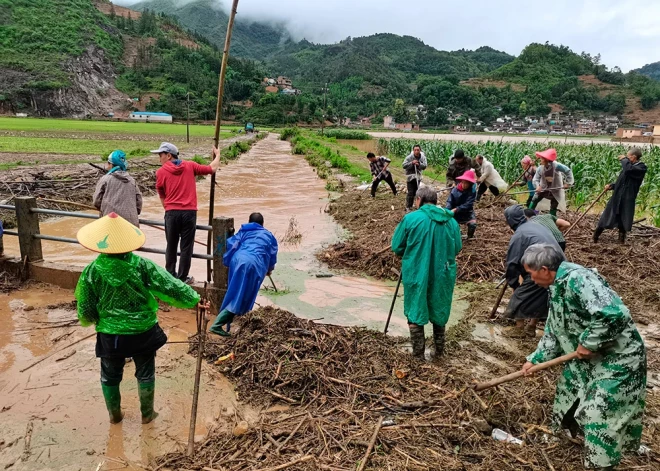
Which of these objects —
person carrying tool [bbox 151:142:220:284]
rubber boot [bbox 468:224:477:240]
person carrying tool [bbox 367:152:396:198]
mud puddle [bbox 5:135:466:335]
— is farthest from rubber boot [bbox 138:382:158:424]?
person carrying tool [bbox 367:152:396:198]

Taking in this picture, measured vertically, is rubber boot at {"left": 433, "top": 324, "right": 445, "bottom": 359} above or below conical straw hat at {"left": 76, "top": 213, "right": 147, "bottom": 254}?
below

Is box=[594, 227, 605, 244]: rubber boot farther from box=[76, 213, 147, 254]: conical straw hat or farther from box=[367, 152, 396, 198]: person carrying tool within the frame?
box=[76, 213, 147, 254]: conical straw hat

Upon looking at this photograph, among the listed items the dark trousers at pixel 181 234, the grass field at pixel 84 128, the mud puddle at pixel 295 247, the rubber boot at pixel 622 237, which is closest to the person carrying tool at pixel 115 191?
the dark trousers at pixel 181 234

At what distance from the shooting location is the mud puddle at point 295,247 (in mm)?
6219

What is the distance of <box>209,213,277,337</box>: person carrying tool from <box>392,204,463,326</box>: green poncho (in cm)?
146

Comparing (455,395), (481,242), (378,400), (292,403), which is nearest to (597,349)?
(455,395)

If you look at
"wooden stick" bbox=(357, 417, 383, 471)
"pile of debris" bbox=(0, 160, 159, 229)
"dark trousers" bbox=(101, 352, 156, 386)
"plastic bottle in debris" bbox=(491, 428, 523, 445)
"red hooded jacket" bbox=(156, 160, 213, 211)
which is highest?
"red hooded jacket" bbox=(156, 160, 213, 211)

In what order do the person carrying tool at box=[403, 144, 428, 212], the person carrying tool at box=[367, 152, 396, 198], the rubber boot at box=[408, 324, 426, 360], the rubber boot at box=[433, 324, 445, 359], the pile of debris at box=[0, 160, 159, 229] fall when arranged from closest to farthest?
the rubber boot at box=[408, 324, 426, 360] → the rubber boot at box=[433, 324, 445, 359] → the person carrying tool at box=[403, 144, 428, 212] → the pile of debris at box=[0, 160, 159, 229] → the person carrying tool at box=[367, 152, 396, 198]

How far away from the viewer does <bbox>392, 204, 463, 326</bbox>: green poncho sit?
4.43 meters

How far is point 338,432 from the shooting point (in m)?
3.21

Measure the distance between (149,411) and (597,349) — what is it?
327 centimetres

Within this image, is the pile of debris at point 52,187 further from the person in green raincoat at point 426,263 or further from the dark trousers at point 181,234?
the person in green raincoat at point 426,263

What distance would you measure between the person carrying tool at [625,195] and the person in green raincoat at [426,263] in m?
5.62

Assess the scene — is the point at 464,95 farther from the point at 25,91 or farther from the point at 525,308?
the point at 525,308
